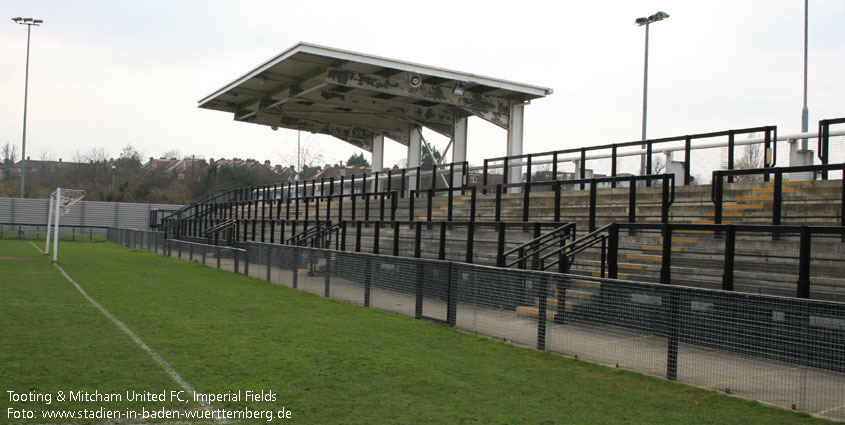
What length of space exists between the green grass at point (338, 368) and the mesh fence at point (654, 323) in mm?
262

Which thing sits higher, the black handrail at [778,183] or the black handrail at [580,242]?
the black handrail at [778,183]

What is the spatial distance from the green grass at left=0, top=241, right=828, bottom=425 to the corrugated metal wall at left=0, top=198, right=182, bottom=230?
5182 centimetres

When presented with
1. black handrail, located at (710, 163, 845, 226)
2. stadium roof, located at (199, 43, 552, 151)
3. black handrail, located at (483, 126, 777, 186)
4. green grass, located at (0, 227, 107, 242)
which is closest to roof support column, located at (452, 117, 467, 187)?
stadium roof, located at (199, 43, 552, 151)

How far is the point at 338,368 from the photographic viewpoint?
809cm

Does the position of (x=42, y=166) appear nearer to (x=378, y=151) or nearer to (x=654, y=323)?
(x=378, y=151)

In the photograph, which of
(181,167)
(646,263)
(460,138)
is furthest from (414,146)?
(181,167)

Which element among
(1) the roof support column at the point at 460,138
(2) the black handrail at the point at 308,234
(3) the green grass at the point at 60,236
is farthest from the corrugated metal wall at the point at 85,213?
(2) the black handrail at the point at 308,234

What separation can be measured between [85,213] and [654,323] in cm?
6245

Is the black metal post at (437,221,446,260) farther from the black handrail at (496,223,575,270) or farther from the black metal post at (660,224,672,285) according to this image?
the black metal post at (660,224,672,285)

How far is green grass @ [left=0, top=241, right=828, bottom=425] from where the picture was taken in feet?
21.1

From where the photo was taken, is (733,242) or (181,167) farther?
(181,167)

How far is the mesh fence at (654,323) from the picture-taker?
6.70 meters

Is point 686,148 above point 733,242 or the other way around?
above

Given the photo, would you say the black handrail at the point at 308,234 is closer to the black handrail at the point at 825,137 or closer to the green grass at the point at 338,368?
the green grass at the point at 338,368
